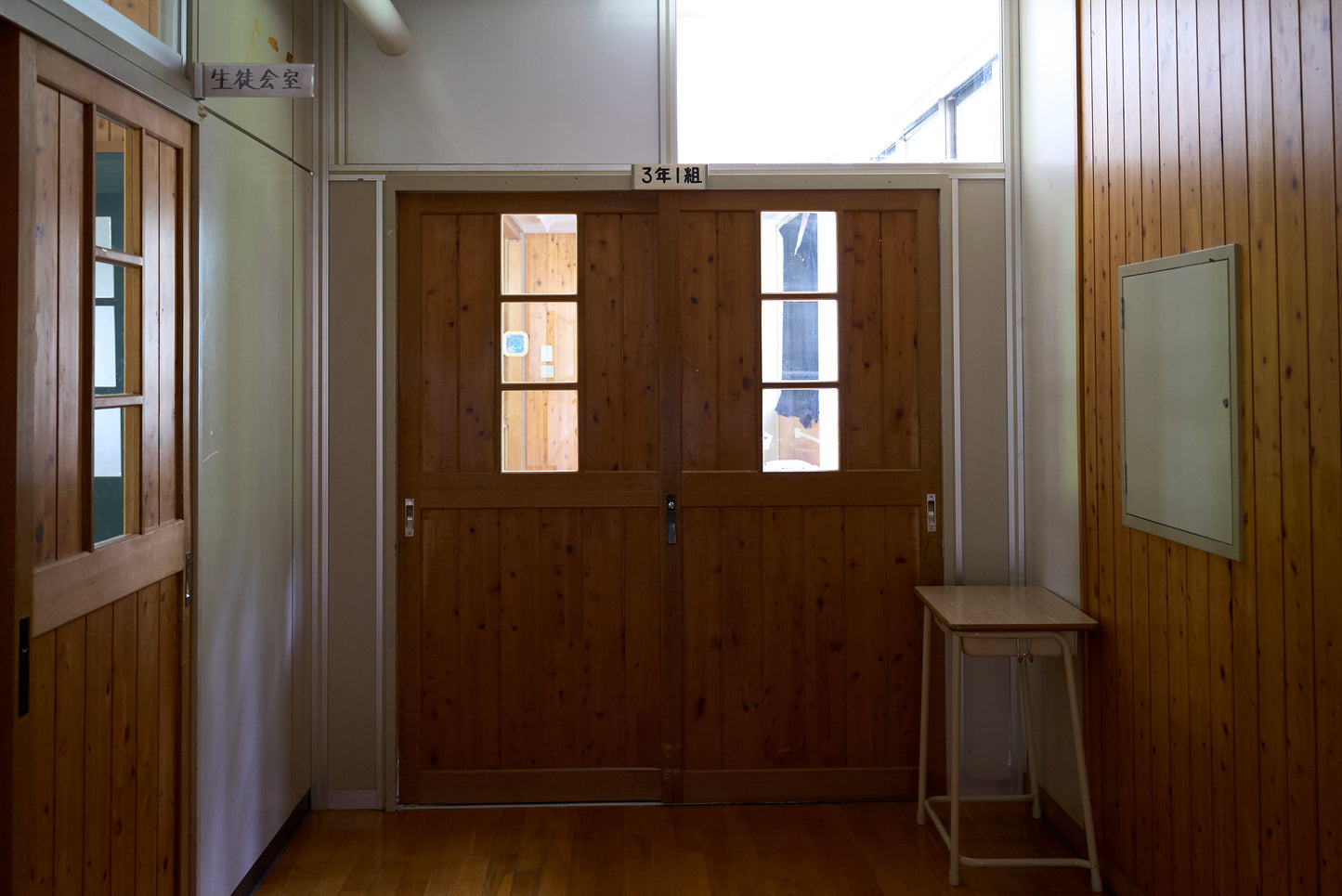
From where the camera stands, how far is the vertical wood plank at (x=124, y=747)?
236 centimetres

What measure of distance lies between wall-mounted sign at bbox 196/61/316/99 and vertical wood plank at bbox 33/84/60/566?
604 mm

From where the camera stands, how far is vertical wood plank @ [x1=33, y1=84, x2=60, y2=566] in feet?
6.73

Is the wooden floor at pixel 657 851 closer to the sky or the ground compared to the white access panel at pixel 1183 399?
closer to the ground

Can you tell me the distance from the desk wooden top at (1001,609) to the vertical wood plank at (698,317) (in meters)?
1.06

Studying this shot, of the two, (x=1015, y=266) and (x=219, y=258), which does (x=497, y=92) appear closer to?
(x=219, y=258)

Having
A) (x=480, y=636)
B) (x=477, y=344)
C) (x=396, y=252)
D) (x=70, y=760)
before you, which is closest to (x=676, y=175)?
(x=477, y=344)

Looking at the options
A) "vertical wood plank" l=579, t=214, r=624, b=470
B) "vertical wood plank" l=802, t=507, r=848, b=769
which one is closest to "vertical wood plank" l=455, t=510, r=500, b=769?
"vertical wood plank" l=579, t=214, r=624, b=470

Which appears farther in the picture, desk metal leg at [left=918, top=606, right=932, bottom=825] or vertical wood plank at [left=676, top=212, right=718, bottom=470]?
vertical wood plank at [left=676, top=212, right=718, bottom=470]

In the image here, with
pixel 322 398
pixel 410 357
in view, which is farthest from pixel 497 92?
pixel 322 398

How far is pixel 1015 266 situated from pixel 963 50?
86 cm

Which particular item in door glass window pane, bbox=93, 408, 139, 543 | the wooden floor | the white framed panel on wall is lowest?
the wooden floor

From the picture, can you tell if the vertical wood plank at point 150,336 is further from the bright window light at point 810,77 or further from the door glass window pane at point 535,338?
the bright window light at point 810,77

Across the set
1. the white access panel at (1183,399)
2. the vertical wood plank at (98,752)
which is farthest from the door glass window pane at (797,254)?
the vertical wood plank at (98,752)

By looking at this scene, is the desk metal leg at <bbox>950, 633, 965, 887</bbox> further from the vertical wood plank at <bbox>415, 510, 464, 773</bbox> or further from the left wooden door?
the left wooden door
